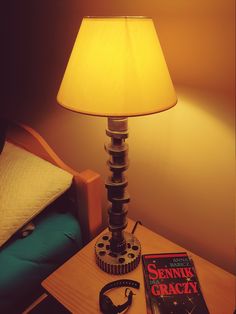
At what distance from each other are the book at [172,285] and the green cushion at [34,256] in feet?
0.98

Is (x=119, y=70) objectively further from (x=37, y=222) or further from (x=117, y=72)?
(x=37, y=222)

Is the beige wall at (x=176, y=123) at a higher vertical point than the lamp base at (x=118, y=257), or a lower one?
higher

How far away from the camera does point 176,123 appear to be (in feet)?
3.17

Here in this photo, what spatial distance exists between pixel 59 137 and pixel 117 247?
669mm

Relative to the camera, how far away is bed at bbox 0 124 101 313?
0.97 metres

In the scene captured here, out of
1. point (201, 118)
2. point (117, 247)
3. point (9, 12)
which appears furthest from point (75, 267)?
point (9, 12)

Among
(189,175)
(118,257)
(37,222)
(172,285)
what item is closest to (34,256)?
(37,222)

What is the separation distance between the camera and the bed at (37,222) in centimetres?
97

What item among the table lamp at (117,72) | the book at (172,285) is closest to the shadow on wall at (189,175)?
the book at (172,285)

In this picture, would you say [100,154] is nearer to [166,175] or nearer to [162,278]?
[166,175]

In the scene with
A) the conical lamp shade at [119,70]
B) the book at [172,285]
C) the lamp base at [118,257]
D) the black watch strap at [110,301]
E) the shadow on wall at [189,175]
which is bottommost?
the book at [172,285]

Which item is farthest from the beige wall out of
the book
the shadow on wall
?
the book

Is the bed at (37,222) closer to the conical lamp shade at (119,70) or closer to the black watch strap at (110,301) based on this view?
the black watch strap at (110,301)

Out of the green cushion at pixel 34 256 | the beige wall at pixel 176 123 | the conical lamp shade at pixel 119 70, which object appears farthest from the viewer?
the green cushion at pixel 34 256
